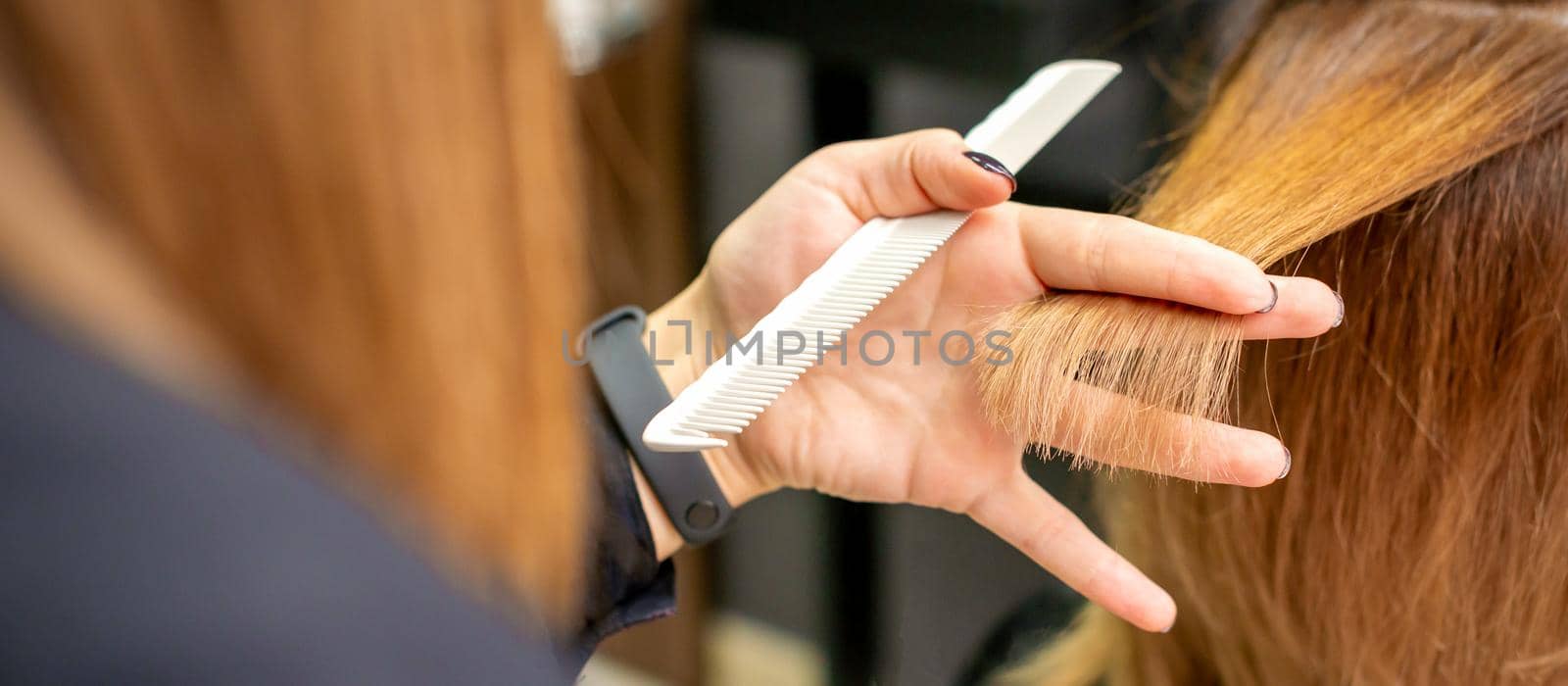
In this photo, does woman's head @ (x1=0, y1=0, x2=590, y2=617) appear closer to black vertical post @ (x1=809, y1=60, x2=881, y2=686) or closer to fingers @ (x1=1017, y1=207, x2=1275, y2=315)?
fingers @ (x1=1017, y1=207, x2=1275, y2=315)

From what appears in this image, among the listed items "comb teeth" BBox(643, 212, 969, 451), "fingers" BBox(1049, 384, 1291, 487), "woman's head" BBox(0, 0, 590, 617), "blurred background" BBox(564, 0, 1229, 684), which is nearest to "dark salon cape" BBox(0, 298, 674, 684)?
"woman's head" BBox(0, 0, 590, 617)

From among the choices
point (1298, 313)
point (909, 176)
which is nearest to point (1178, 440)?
point (1298, 313)

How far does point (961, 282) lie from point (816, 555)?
1.04ft

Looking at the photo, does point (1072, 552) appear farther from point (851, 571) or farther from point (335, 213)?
point (335, 213)

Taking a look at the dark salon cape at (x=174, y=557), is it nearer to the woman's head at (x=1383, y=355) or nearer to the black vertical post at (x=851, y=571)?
the woman's head at (x=1383, y=355)

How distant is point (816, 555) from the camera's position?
806 millimetres

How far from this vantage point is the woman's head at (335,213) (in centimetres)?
24

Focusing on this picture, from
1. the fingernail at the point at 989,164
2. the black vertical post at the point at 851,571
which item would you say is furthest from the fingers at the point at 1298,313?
the black vertical post at the point at 851,571

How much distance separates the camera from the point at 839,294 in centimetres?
49

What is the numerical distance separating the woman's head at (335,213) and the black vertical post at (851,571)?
37 cm

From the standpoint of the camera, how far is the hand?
49 cm

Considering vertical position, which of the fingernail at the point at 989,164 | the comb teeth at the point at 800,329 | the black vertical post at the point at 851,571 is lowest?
the black vertical post at the point at 851,571

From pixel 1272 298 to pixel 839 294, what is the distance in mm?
187

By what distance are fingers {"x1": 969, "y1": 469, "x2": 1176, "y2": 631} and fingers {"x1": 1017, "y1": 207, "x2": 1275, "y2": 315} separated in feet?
0.43
